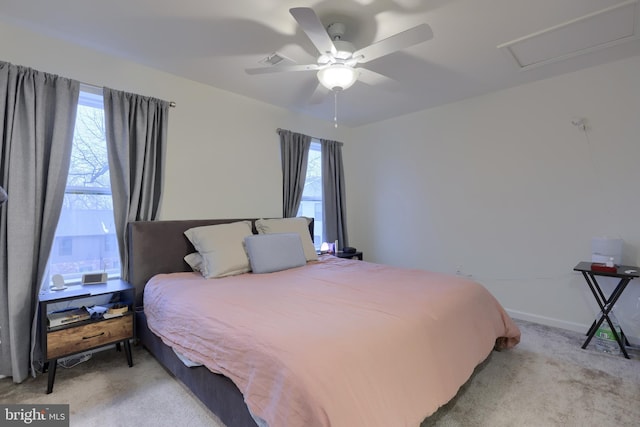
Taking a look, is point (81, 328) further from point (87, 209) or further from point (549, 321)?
point (549, 321)

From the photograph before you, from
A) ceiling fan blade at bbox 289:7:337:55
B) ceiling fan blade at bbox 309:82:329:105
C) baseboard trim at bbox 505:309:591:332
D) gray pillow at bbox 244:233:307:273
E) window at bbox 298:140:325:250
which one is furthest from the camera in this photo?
window at bbox 298:140:325:250

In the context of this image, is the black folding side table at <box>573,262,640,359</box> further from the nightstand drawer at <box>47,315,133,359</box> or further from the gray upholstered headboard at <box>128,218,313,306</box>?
the nightstand drawer at <box>47,315,133,359</box>

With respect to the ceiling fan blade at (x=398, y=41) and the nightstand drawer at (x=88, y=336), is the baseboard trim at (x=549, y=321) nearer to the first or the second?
the ceiling fan blade at (x=398, y=41)

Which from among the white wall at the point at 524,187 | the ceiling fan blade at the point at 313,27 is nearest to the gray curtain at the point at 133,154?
the ceiling fan blade at the point at 313,27

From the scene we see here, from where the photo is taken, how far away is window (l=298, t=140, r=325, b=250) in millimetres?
4363

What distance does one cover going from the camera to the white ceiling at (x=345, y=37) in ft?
6.43

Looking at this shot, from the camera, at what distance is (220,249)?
265 cm

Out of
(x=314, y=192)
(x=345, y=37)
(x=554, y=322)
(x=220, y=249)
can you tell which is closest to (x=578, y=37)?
(x=345, y=37)

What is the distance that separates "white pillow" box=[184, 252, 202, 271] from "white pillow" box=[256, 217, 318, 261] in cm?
70

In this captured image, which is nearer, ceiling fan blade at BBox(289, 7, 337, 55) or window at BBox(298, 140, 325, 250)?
ceiling fan blade at BBox(289, 7, 337, 55)

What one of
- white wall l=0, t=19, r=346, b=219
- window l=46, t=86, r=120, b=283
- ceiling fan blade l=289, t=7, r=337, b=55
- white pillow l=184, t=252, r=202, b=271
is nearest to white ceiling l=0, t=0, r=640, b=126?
white wall l=0, t=19, r=346, b=219

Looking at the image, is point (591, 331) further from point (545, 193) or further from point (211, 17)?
point (211, 17)

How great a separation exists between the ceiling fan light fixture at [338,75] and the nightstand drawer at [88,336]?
91.6 inches

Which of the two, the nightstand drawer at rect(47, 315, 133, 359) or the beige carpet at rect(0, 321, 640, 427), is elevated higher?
Answer: the nightstand drawer at rect(47, 315, 133, 359)
